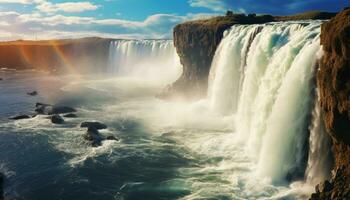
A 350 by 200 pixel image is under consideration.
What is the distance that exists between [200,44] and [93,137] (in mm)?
19802

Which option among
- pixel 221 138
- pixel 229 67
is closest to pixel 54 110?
pixel 229 67

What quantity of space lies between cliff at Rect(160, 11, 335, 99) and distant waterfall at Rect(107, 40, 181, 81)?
45.7 ft

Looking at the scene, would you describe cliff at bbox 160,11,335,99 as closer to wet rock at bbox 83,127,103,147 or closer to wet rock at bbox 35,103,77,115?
wet rock at bbox 35,103,77,115

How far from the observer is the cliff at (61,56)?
94562 millimetres

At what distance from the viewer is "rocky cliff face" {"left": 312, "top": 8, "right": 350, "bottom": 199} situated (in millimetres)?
17000

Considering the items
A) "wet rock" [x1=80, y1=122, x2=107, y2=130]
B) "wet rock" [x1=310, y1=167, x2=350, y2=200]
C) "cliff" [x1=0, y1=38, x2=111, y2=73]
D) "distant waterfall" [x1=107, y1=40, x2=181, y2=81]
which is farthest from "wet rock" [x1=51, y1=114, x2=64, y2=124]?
"cliff" [x1=0, y1=38, x2=111, y2=73]

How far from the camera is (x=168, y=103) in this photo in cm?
5006

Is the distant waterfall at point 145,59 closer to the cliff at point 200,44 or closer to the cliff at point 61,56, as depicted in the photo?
the cliff at point 61,56

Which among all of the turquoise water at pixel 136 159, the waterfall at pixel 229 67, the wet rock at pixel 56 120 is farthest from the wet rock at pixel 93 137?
the waterfall at pixel 229 67

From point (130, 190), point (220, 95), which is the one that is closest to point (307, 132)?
point (130, 190)

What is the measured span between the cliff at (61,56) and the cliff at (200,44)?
43.3 metres

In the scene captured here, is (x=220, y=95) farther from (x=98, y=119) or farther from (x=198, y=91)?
(x=98, y=119)

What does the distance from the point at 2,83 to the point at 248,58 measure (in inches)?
2116

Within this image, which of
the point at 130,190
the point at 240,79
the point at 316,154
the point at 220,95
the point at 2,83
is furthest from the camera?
the point at 2,83
